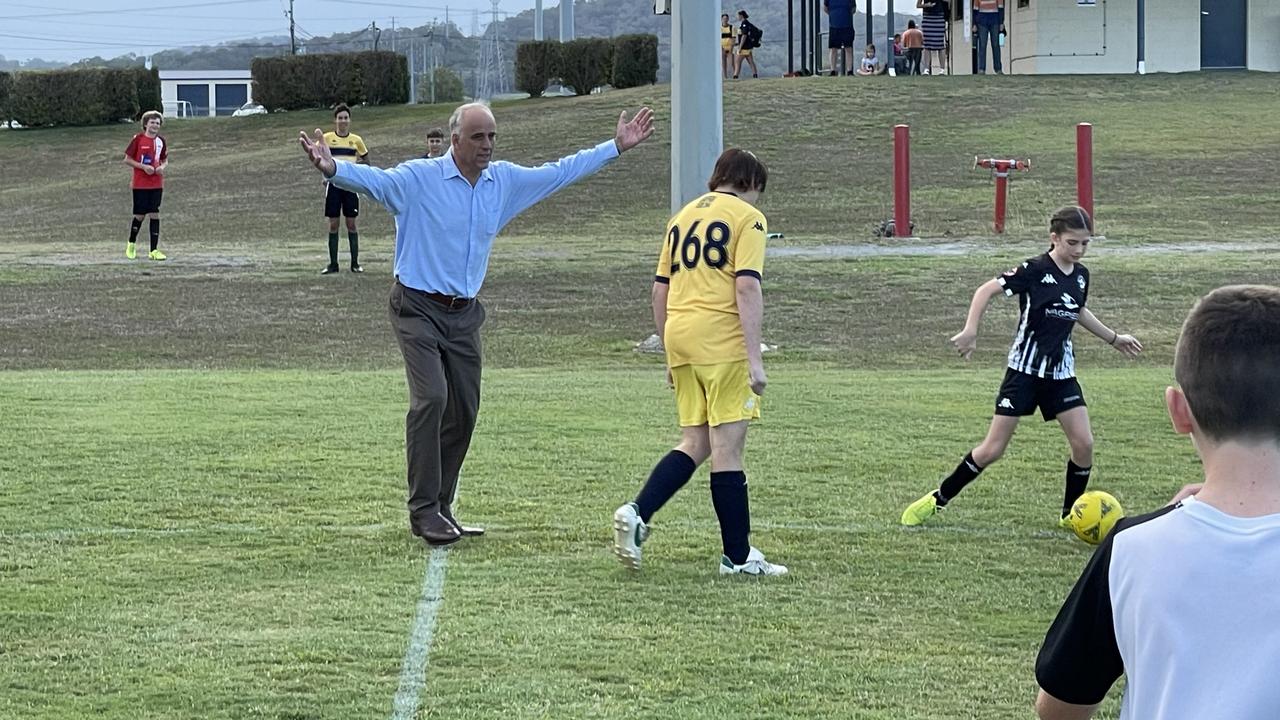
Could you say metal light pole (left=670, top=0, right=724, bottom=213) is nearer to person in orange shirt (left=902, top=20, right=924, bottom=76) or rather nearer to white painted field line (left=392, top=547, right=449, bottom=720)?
white painted field line (left=392, top=547, right=449, bottom=720)

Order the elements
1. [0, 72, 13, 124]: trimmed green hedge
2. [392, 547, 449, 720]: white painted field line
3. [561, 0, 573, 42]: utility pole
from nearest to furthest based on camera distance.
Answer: [392, 547, 449, 720]: white painted field line, [0, 72, 13, 124]: trimmed green hedge, [561, 0, 573, 42]: utility pole

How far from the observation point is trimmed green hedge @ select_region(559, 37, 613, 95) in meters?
43.9

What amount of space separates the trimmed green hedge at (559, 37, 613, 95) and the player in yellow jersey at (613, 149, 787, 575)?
37.5 metres

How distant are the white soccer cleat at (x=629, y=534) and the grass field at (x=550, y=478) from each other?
133 millimetres

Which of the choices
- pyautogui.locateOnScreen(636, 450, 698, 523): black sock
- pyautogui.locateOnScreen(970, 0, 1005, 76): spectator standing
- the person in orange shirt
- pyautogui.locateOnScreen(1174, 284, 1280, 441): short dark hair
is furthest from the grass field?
the person in orange shirt

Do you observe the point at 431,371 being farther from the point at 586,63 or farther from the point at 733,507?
the point at 586,63

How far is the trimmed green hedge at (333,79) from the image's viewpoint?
152ft

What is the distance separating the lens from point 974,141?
31281 mm

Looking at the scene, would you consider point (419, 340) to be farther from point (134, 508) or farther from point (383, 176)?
point (134, 508)

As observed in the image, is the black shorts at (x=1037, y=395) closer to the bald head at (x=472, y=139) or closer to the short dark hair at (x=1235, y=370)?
the bald head at (x=472, y=139)

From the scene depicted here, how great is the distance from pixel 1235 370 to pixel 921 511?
230 inches

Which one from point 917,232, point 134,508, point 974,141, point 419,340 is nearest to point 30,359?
point 134,508

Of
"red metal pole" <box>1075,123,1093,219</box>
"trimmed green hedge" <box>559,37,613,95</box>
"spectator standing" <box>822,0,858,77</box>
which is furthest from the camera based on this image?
"trimmed green hedge" <box>559,37,613,95</box>

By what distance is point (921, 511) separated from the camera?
8.19 meters
